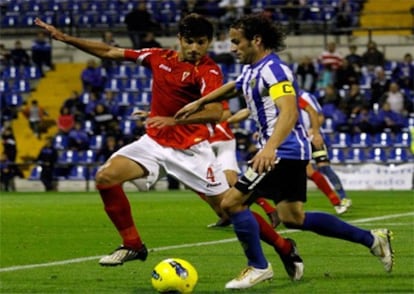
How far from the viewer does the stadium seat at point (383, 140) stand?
95.4ft

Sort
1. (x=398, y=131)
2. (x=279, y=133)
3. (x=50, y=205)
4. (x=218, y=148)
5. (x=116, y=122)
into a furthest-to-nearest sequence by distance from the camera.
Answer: (x=116, y=122)
(x=398, y=131)
(x=50, y=205)
(x=218, y=148)
(x=279, y=133)

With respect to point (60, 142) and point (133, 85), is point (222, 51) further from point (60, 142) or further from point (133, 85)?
point (60, 142)

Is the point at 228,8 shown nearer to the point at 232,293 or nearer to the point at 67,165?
the point at 67,165

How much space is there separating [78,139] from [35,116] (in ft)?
7.40

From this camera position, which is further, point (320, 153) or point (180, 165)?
point (320, 153)

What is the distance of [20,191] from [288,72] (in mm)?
21145

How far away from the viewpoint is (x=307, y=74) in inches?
1217

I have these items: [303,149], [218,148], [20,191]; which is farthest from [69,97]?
[303,149]

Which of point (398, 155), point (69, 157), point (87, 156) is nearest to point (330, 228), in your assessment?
point (398, 155)

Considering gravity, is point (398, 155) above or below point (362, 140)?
below

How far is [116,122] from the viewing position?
31.8 meters

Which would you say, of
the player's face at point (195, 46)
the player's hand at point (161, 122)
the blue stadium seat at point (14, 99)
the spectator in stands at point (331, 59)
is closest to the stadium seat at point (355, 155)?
the spectator in stands at point (331, 59)

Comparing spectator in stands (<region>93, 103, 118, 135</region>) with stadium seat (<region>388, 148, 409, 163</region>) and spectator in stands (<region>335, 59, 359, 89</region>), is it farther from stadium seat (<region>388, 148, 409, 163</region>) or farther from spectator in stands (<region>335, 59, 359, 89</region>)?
stadium seat (<region>388, 148, 409, 163</region>)

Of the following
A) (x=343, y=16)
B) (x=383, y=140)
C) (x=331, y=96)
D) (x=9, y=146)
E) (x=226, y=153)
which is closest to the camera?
(x=226, y=153)
